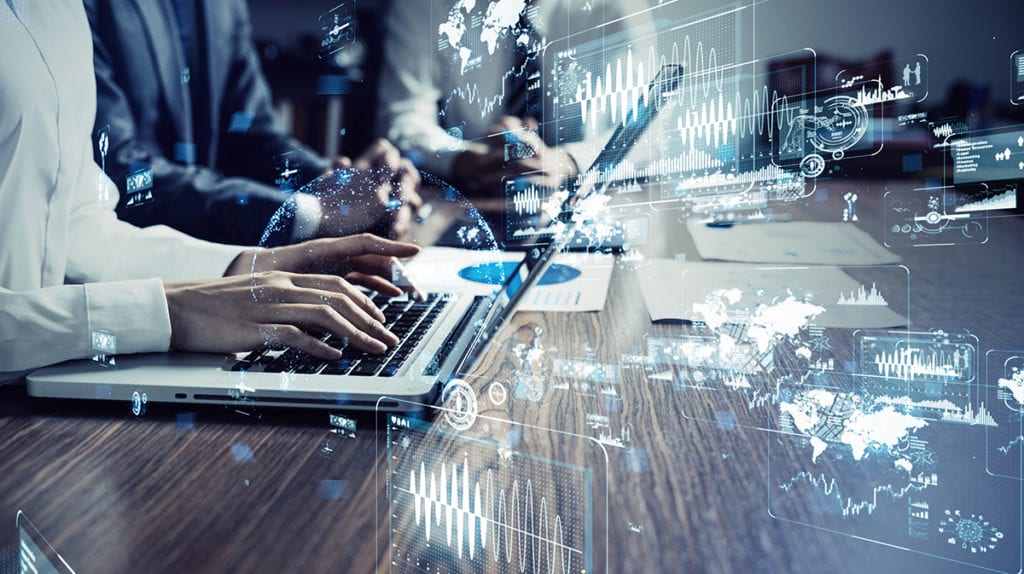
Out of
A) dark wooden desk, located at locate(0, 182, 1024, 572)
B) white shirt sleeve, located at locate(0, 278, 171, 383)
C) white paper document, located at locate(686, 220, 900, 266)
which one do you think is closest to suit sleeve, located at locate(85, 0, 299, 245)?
white shirt sleeve, located at locate(0, 278, 171, 383)

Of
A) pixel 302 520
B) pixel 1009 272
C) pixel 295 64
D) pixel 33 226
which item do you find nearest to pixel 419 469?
pixel 302 520

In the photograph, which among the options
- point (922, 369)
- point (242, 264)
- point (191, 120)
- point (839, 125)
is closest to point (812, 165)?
point (839, 125)

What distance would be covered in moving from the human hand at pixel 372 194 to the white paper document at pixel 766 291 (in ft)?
0.96

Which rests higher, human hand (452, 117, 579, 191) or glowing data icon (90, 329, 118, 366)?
human hand (452, 117, 579, 191)

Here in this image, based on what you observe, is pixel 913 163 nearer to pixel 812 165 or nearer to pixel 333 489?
pixel 812 165

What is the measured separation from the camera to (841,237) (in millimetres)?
327

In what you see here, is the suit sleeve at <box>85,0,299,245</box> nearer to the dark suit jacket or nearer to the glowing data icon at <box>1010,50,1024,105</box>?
the dark suit jacket

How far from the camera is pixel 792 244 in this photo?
0.34m

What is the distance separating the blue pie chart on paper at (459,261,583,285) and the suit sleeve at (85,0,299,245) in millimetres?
263

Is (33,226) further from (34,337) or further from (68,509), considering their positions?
(68,509)

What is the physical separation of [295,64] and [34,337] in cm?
41

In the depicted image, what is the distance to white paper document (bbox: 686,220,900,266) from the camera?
33 cm

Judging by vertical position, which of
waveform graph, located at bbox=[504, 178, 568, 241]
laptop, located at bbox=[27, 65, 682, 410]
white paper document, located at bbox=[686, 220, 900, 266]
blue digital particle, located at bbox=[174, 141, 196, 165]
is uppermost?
blue digital particle, located at bbox=[174, 141, 196, 165]

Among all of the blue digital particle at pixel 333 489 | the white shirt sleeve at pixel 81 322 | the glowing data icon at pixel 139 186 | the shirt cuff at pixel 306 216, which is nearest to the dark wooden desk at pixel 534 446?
the blue digital particle at pixel 333 489
